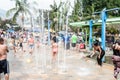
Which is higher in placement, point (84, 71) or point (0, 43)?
point (0, 43)

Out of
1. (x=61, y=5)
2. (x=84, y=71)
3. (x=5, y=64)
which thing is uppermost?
(x=61, y=5)

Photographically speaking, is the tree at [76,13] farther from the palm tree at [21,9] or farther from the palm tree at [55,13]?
the palm tree at [21,9]

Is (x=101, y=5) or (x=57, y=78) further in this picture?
(x=101, y=5)

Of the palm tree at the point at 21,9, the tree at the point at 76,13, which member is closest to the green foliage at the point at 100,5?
the tree at the point at 76,13

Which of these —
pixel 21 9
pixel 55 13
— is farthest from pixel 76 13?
pixel 21 9

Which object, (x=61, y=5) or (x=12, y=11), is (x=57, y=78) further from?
(x=12, y=11)

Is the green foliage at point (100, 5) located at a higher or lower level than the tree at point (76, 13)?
higher

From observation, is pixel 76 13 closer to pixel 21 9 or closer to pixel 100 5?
pixel 100 5

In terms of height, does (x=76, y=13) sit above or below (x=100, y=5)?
below

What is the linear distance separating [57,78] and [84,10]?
1520 inches

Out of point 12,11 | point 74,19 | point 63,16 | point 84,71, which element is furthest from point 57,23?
point 84,71

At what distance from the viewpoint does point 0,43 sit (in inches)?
408

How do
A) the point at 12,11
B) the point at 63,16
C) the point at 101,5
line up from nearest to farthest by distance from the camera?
1. the point at 63,16
2. the point at 101,5
3. the point at 12,11

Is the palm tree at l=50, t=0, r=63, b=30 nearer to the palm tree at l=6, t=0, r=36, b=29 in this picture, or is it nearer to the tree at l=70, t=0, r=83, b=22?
the tree at l=70, t=0, r=83, b=22
